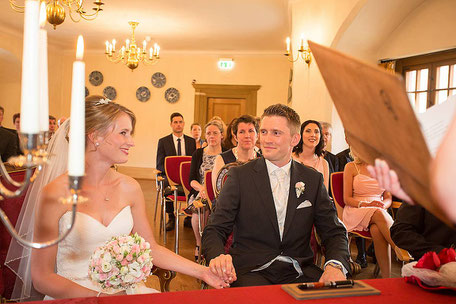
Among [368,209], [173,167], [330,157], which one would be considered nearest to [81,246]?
[368,209]

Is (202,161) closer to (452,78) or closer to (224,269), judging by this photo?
(452,78)

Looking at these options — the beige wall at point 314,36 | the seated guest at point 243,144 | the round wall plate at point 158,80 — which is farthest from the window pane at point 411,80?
the round wall plate at point 158,80

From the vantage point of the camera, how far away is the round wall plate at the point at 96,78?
15.9 metres

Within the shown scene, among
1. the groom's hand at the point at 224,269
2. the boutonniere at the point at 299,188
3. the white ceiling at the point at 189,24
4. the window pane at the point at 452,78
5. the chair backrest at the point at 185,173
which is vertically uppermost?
the white ceiling at the point at 189,24

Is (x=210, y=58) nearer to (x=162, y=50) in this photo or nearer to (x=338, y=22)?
(x=162, y=50)

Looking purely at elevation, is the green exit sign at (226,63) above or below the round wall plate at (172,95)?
above

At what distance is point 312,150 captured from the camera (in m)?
5.62

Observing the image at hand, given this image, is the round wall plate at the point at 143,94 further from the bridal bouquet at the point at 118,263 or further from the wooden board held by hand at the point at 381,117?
the wooden board held by hand at the point at 381,117

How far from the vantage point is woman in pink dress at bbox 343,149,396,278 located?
187 inches

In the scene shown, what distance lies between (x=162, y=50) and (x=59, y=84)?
12.8 ft

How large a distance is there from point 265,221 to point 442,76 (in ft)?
16.6

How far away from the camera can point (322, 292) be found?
67.2 inches

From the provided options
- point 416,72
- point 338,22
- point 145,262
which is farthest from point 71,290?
point 416,72

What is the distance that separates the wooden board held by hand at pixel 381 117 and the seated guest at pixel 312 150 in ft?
15.0
